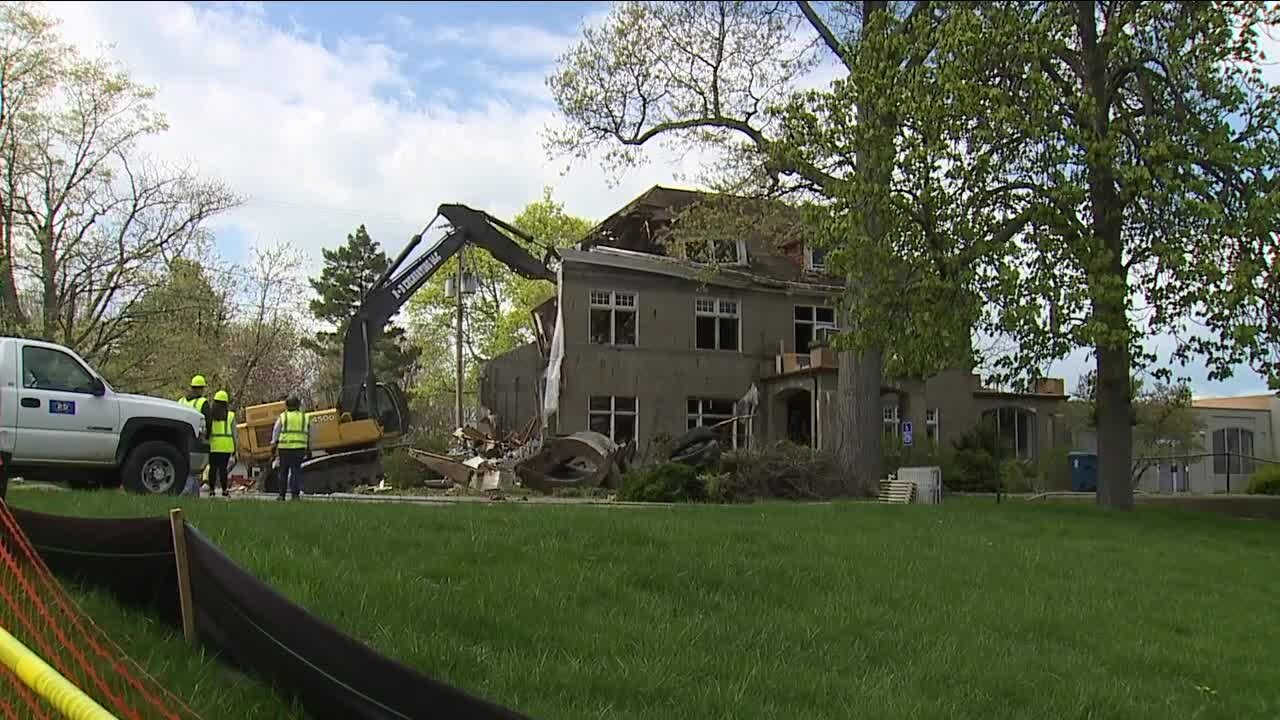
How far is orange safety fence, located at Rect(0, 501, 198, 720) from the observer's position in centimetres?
390

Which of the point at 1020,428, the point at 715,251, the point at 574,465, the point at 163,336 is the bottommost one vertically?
the point at 574,465

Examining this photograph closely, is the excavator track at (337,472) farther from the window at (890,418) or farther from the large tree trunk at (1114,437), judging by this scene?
the window at (890,418)

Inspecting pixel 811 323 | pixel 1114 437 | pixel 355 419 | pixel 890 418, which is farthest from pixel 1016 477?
pixel 355 419

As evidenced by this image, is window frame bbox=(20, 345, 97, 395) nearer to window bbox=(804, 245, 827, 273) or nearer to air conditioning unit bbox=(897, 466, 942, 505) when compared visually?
air conditioning unit bbox=(897, 466, 942, 505)

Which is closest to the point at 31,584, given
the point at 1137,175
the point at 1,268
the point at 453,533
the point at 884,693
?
the point at 453,533

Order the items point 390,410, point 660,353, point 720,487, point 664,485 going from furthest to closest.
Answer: point 660,353 < point 390,410 < point 720,487 < point 664,485

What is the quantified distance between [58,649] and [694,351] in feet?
91.2

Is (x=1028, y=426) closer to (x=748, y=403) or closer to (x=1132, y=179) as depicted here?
(x=748, y=403)

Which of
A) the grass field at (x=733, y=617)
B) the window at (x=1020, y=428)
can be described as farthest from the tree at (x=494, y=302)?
the grass field at (x=733, y=617)

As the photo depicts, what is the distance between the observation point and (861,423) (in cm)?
2291

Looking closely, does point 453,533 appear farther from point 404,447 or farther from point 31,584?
point 404,447

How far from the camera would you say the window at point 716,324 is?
107ft

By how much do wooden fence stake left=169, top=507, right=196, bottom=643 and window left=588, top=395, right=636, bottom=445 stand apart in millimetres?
25900

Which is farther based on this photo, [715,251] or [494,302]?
[494,302]
